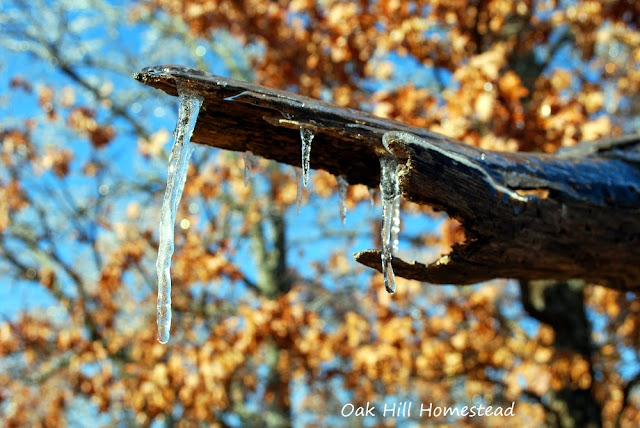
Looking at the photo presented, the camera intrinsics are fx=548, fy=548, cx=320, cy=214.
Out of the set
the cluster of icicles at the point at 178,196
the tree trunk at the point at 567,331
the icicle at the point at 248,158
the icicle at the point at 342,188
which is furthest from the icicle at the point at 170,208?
the tree trunk at the point at 567,331

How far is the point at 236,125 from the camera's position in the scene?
74.7 inches

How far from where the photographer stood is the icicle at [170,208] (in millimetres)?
1869

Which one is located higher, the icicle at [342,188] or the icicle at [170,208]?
the icicle at [342,188]

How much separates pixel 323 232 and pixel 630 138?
781 cm

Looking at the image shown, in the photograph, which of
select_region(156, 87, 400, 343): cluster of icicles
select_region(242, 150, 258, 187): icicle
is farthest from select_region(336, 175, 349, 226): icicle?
select_region(242, 150, 258, 187): icicle

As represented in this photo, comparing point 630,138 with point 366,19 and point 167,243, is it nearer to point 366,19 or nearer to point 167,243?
point 167,243

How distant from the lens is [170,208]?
6.50 ft

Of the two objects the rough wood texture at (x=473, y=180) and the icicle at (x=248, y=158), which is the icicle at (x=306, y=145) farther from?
the icicle at (x=248, y=158)

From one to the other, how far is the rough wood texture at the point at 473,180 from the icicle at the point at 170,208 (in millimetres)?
77

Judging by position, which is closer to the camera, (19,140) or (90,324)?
(90,324)

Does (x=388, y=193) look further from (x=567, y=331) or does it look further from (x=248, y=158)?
(x=567, y=331)

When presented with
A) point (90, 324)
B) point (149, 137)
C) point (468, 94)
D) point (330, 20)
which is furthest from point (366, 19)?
point (90, 324)

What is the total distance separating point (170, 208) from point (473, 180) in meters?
1.10

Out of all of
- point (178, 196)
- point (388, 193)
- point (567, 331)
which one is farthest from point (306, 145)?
point (567, 331)
